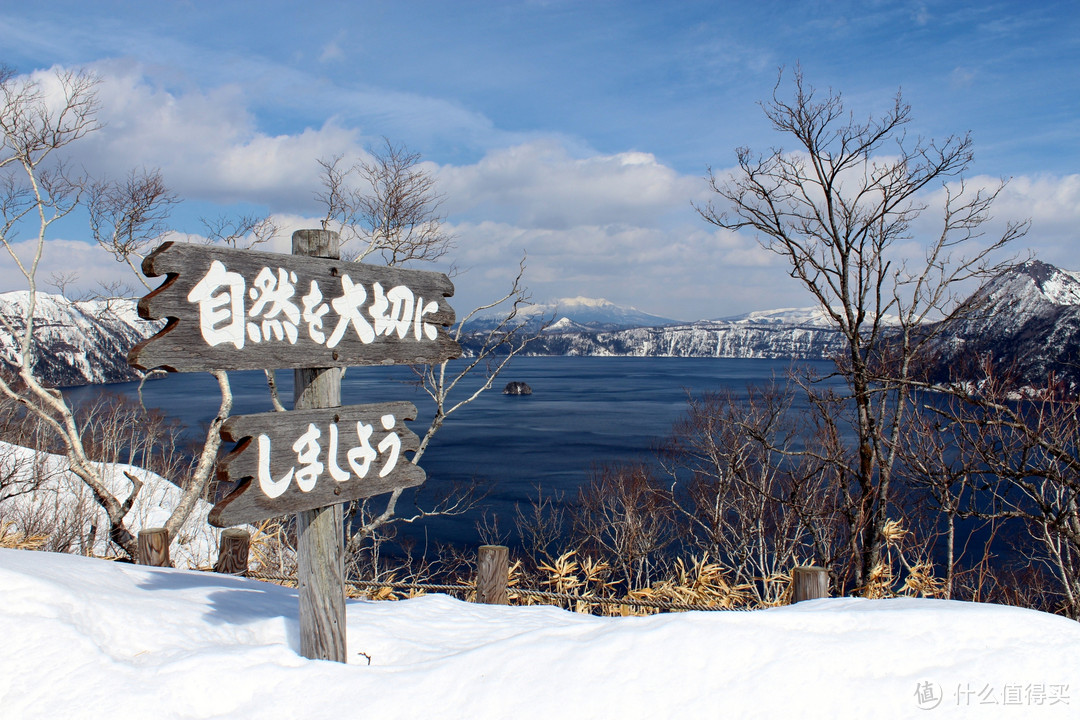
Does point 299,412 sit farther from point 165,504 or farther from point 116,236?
point 165,504

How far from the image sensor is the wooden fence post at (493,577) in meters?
4.56

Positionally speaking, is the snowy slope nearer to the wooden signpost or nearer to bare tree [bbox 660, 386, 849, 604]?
the wooden signpost

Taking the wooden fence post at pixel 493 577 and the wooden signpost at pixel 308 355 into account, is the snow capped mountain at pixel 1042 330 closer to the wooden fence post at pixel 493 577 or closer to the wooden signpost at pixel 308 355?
the wooden fence post at pixel 493 577

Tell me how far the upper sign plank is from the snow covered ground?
127 centimetres

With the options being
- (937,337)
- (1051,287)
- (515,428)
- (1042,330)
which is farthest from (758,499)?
(1051,287)

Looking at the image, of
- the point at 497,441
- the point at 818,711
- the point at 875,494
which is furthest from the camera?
the point at 497,441

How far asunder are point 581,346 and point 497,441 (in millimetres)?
124715

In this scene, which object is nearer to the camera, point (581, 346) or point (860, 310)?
point (860, 310)

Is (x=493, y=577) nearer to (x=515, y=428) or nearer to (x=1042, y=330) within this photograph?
(x=515, y=428)

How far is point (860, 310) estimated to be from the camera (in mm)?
8609

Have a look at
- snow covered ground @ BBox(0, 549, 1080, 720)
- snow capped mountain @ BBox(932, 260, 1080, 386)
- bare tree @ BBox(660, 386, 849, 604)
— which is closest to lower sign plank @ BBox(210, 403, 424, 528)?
snow covered ground @ BBox(0, 549, 1080, 720)

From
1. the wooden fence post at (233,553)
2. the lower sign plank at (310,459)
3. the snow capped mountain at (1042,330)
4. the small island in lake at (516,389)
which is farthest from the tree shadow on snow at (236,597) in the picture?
the small island in lake at (516,389)

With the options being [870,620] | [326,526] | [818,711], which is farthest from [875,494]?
[326,526]

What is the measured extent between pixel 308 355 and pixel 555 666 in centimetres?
170
